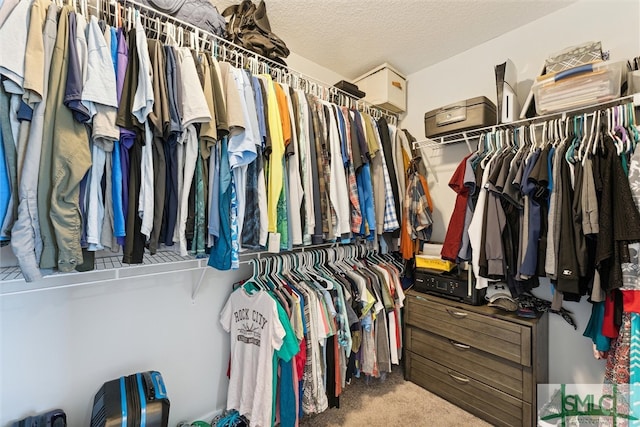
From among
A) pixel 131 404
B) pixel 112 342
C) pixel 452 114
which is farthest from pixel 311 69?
pixel 131 404

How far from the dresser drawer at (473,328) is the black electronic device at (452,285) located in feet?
0.24

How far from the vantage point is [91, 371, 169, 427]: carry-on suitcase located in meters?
1.07

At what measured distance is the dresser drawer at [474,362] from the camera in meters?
1.50

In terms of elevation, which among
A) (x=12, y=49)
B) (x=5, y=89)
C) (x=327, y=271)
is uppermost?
(x=12, y=49)

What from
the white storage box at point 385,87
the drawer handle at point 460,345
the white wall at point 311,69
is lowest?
the drawer handle at point 460,345

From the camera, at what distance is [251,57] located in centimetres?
153

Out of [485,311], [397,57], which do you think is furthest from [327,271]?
[397,57]

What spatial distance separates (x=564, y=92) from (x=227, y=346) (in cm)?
242

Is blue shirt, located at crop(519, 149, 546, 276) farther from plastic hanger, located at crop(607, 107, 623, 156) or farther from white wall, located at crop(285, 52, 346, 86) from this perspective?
white wall, located at crop(285, 52, 346, 86)

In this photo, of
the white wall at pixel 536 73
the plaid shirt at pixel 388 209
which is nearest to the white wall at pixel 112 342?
the plaid shirt at pixel 388 209

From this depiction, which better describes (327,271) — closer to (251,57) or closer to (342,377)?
(342,377)

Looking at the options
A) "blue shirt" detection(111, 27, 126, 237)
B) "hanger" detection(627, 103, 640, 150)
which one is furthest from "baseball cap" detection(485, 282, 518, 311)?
"blue shirt" detection(111, 27, 126, 237)

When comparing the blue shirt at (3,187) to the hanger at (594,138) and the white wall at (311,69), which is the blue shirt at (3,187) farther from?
the hanger at (594,138)

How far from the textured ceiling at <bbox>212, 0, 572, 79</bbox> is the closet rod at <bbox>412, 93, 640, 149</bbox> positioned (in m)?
0.71
